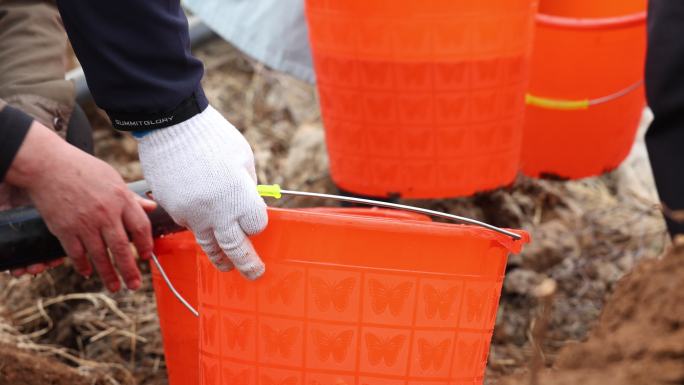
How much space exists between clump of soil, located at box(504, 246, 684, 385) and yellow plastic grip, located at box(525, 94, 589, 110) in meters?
1.35

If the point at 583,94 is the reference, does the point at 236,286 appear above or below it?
above

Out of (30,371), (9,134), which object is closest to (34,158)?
(9,134)

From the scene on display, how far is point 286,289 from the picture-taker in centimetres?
106

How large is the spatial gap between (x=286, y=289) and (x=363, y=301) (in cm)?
10

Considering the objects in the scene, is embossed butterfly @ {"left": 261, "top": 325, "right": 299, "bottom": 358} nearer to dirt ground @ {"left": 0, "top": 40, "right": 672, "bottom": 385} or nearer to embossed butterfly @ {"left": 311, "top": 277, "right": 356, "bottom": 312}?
embossed butterfly @ {"left": 311, "top": 277, "right": 356, "bottom": 312}

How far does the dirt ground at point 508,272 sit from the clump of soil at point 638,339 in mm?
606

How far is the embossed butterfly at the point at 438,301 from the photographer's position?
1.05 m

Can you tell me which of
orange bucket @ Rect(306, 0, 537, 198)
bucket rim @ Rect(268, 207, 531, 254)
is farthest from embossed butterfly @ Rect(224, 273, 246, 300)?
orange bucket @ Rect(306, 0, 537, 198)

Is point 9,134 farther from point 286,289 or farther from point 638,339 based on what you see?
point 638,339

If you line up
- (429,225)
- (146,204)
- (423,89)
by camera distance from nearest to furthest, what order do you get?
1. (429,225)
2. (146,204)
3. (423,89)

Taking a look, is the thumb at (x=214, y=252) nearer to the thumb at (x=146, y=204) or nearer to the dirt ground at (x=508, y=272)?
the thumb at (x=146, y=204)

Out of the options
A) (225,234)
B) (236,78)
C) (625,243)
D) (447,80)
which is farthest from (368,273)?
(236,78)

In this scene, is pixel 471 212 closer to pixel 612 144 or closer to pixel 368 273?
pixel 612 144

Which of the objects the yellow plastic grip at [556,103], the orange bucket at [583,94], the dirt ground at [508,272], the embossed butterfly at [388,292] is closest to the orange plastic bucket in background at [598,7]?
the orange bucket at [583,94]
